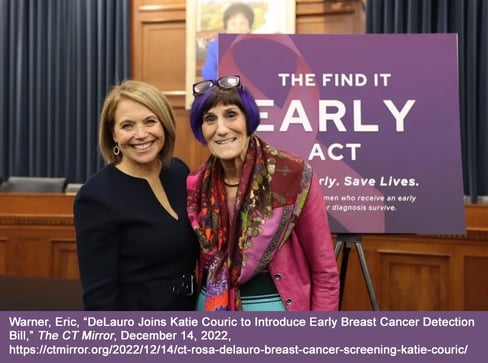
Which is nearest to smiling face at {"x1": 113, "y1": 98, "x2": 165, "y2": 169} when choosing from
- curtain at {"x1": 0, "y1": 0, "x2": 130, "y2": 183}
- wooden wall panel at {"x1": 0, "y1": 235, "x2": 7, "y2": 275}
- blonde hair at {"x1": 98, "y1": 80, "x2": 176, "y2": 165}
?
blonde hair at {"x1": 98, "y1": 80, "x2": 176, "y2": 165}

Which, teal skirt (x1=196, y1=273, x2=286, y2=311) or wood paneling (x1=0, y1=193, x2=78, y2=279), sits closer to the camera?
teal skirt (x1=196, y1=273, x2=286, y2=311)

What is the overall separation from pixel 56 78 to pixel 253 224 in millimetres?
5294

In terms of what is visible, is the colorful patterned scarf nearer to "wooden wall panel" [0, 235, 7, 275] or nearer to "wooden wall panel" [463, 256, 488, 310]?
"wooden wall panel" [463, 256, 488, 310]

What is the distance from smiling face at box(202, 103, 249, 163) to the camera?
4.32ft

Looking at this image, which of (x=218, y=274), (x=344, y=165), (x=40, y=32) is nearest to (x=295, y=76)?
(x=344, y=165)

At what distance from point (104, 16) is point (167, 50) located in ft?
2.48

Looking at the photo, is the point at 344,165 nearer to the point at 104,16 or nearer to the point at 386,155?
the point at 386,155

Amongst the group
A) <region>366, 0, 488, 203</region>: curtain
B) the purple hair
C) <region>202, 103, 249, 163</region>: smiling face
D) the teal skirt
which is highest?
<region>366, 0, 488, 203</region>: curtain

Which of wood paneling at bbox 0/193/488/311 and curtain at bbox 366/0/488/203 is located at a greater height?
curtain at bbox 366/0/488/203

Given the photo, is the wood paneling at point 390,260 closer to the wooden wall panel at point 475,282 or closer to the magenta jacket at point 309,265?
the wooden wall panel at point 475,282

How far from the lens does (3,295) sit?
2.47 meters

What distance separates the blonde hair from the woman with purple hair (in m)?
0.09

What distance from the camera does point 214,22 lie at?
5.42 m

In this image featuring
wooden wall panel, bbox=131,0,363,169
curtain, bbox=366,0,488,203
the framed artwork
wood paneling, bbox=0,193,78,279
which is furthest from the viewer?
wooden wall panel, bbox=131,0,363,169
